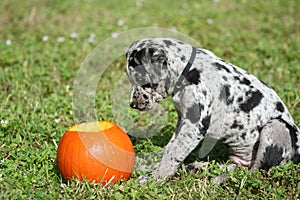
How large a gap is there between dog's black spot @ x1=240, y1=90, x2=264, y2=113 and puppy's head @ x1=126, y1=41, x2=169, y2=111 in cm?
85

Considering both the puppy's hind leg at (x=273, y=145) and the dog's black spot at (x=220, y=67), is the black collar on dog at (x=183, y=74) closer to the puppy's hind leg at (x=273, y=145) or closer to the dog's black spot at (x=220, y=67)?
the dog's black spot at (x=220, y=67)

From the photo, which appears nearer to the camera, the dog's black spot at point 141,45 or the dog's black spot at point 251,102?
the dog's black spot at point 141,45

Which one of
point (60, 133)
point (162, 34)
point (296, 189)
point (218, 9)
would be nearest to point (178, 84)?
point (296, 189)

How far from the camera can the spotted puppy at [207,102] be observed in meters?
4.77

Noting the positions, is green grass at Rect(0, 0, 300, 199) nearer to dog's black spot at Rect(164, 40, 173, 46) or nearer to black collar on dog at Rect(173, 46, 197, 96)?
black collar on dog at Rect(173, 46, 197, 96)

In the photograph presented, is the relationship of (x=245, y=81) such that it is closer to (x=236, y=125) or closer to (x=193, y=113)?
(x=236, y=125)

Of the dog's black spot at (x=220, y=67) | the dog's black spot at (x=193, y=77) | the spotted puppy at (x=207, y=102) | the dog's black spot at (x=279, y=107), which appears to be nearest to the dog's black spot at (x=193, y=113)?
the spotted puppy at (x=207, y=102)

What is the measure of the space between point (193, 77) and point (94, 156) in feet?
4.19

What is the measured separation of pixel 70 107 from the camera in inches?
266

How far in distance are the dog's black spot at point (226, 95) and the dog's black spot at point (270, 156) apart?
0.63 m

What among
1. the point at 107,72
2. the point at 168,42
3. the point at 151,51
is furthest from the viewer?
the point at 107,72

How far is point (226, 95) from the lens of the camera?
16.2 ft

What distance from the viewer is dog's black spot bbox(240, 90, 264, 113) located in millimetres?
4973

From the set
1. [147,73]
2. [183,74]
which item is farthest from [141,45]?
[183,74]
